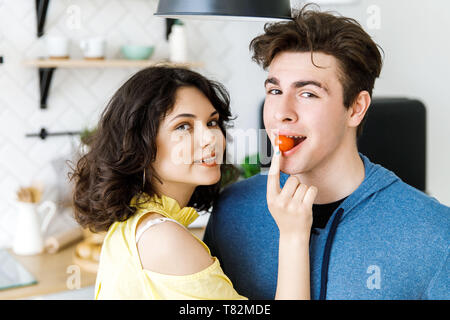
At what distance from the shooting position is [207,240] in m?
1.48

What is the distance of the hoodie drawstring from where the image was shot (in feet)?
3.82

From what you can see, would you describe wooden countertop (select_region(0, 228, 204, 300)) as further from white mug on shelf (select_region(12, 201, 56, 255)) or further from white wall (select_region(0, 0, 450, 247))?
white wall (select_region(0, 0, 450, 247))

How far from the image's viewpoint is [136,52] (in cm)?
243

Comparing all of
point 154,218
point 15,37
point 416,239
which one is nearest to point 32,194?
point 15,37

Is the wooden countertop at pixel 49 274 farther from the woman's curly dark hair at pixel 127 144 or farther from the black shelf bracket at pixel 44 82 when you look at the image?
the woman's curly dark hair at pixel 127 144

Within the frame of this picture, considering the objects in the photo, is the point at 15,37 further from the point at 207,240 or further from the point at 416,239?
the point at 416,239

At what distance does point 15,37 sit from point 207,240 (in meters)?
1.36

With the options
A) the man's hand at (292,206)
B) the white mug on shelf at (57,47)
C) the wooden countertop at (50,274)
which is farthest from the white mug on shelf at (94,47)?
the man's hand at (292,206)

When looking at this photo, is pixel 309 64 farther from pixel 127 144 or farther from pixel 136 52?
pixel 136 52

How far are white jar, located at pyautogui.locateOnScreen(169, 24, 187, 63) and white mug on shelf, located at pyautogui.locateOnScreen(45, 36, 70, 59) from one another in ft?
1.66

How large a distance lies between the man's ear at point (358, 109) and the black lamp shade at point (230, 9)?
0.41m

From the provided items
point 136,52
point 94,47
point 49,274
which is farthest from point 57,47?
point 49,274

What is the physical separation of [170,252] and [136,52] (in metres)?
1.54

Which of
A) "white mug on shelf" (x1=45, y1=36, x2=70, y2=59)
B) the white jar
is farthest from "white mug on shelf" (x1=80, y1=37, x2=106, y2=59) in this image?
the white jar
